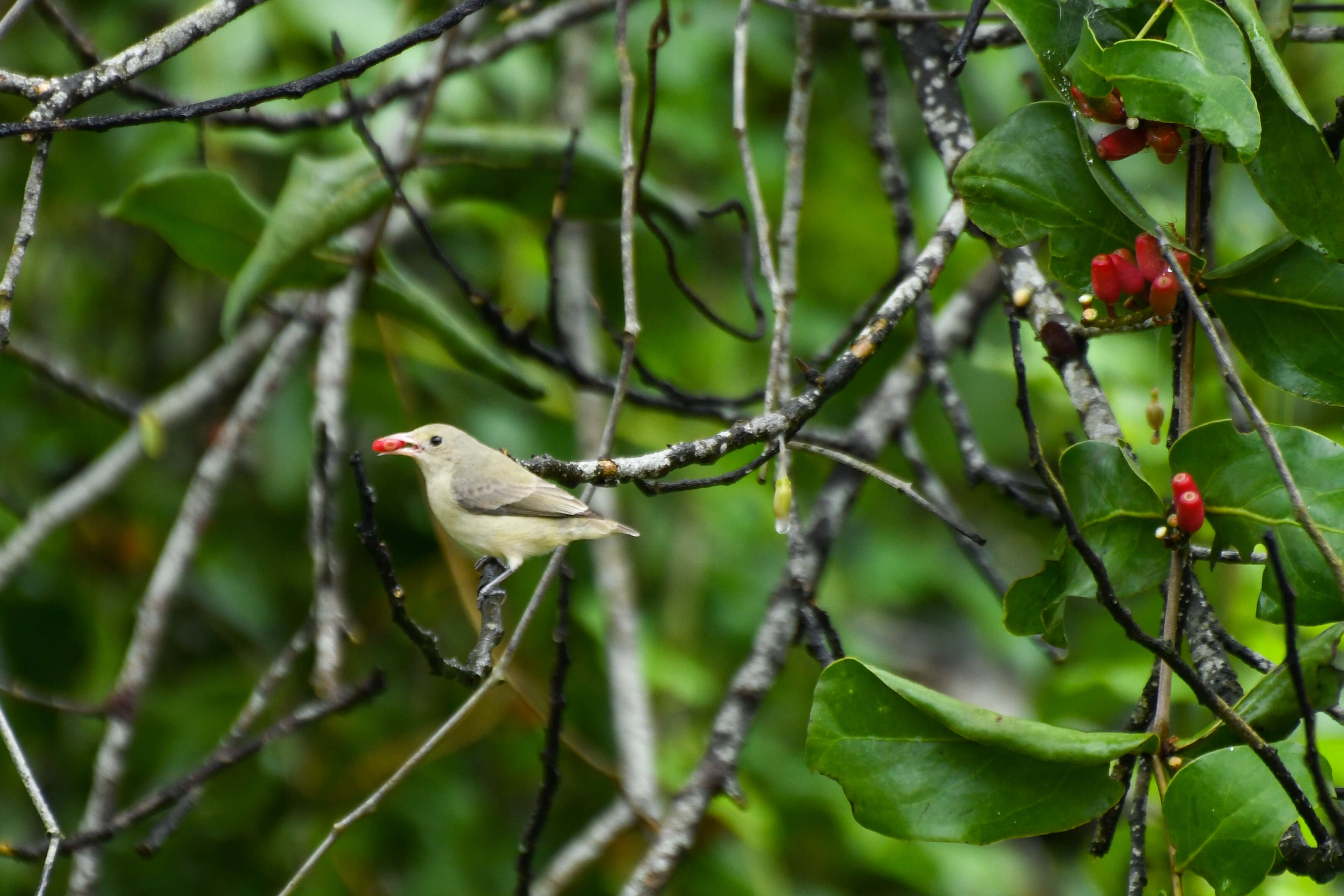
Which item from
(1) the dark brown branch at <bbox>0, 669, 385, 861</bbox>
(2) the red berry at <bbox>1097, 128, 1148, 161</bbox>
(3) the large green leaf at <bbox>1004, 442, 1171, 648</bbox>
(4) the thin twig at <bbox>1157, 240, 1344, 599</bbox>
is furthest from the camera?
(1) the dark brown branch at <bbox>0, 669, 385, 861</bbox>

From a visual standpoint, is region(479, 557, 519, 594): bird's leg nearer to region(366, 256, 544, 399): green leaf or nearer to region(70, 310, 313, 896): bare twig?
region(366, 256, 544, 399): green leaf

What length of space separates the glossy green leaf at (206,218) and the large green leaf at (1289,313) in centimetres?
208

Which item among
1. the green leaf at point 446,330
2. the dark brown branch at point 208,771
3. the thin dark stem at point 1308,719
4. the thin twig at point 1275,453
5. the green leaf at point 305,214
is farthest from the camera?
the green leaf at point 446,330

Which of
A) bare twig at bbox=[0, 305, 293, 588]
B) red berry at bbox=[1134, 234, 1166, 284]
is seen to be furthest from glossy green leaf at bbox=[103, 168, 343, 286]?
red berry at bbox=[1134, 234, 1166, 284]

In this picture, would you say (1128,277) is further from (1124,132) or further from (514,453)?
(514,453)

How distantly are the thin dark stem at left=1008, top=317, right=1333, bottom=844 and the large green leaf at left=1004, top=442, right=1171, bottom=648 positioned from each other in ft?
0.59

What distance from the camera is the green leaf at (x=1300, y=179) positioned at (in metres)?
1.71

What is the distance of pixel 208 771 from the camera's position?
257cm

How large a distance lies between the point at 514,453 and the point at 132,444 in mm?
1314

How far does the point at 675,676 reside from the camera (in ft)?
13.7

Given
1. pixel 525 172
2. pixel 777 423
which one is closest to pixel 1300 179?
pixel 777 423

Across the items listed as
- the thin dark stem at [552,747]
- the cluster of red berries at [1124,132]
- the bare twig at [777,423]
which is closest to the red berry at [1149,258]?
the cluster of red berries at [1124,132]

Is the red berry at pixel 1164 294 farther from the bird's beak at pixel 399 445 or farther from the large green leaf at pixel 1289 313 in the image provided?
the bird's beak at pixel 399 445

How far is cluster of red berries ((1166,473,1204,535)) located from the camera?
176 cm
